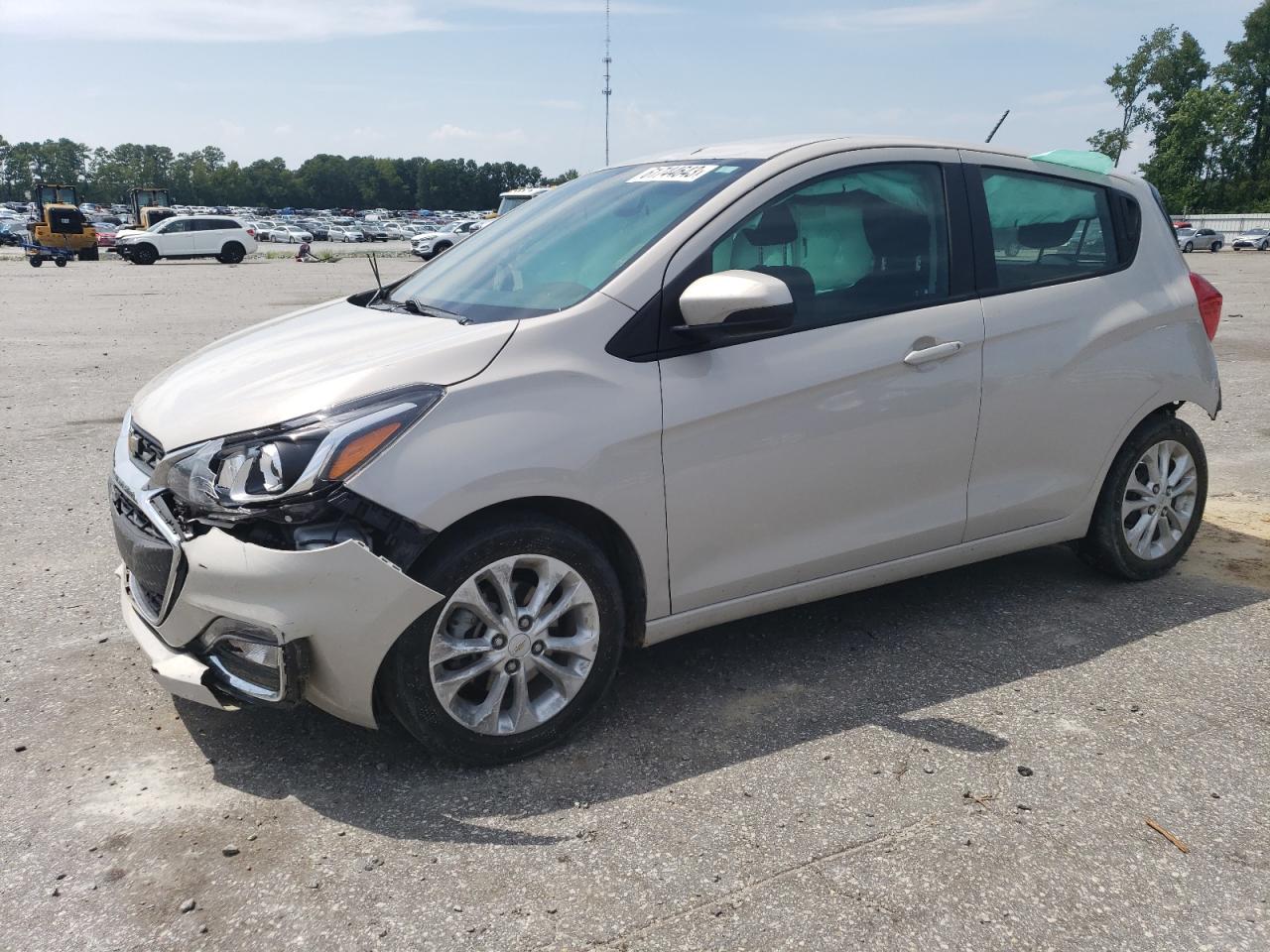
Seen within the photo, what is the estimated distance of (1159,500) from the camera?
15.2ft

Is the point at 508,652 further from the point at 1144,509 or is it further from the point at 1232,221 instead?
the point at 1232,221

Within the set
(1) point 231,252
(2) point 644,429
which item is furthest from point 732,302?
(1) point 231,252

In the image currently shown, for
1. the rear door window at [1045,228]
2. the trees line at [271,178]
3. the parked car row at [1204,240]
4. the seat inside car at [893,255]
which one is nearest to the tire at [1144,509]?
the rear door window at [1045,228]

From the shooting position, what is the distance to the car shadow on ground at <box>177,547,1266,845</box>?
10.1 ft

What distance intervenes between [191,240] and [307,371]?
39444 mm

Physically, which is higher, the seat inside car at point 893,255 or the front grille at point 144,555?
the seat inside car at point 893,255

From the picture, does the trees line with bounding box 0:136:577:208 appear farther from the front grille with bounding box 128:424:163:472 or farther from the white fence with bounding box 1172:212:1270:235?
the front grille with bounding box 128:424:163:472

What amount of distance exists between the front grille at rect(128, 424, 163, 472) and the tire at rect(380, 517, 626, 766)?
0.94 meters

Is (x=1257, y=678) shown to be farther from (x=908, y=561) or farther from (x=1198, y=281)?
(x=1198, y=281)

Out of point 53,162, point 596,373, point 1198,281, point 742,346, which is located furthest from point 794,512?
point 53,162

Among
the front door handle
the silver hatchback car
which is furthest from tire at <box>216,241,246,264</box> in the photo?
the front door handle

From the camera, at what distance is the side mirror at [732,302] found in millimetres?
3242

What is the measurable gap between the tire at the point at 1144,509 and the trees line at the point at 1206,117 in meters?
95.3

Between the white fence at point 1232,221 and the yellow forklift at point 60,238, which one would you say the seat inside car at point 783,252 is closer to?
the yellow forklift at point 60,238
